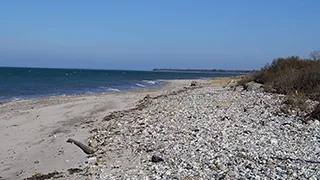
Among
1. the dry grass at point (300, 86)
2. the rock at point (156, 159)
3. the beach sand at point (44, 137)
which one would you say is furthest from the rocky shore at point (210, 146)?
the beach sand at point (44, 137)

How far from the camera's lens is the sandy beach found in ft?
26.2

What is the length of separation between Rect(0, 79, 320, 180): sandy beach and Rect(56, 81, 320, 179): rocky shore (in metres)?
0.02

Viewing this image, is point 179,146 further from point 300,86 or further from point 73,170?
point 300,86

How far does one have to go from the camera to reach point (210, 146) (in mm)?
9617

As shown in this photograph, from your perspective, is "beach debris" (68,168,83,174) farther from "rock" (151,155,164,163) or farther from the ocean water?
the ocean water

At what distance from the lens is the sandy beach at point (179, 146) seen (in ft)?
26.2

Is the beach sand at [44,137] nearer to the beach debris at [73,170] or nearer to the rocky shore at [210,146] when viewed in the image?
the beach debris at [73,170]

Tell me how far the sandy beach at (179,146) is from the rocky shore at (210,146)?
0.06 feet

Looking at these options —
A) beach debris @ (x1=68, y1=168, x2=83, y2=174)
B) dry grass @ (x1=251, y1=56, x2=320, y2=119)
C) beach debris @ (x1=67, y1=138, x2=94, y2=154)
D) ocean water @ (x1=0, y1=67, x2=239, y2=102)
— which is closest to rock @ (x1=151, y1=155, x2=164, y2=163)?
beach debris @ (x1=68, y1=168, x2=83, y2=174)

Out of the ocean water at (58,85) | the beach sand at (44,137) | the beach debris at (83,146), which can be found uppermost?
the beach debris at (83,146)

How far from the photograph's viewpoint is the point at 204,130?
11.5m

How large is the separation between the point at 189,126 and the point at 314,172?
216 inches

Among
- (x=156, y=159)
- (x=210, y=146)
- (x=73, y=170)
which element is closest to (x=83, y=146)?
(x=73, y=170)

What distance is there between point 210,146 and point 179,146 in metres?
0.81
